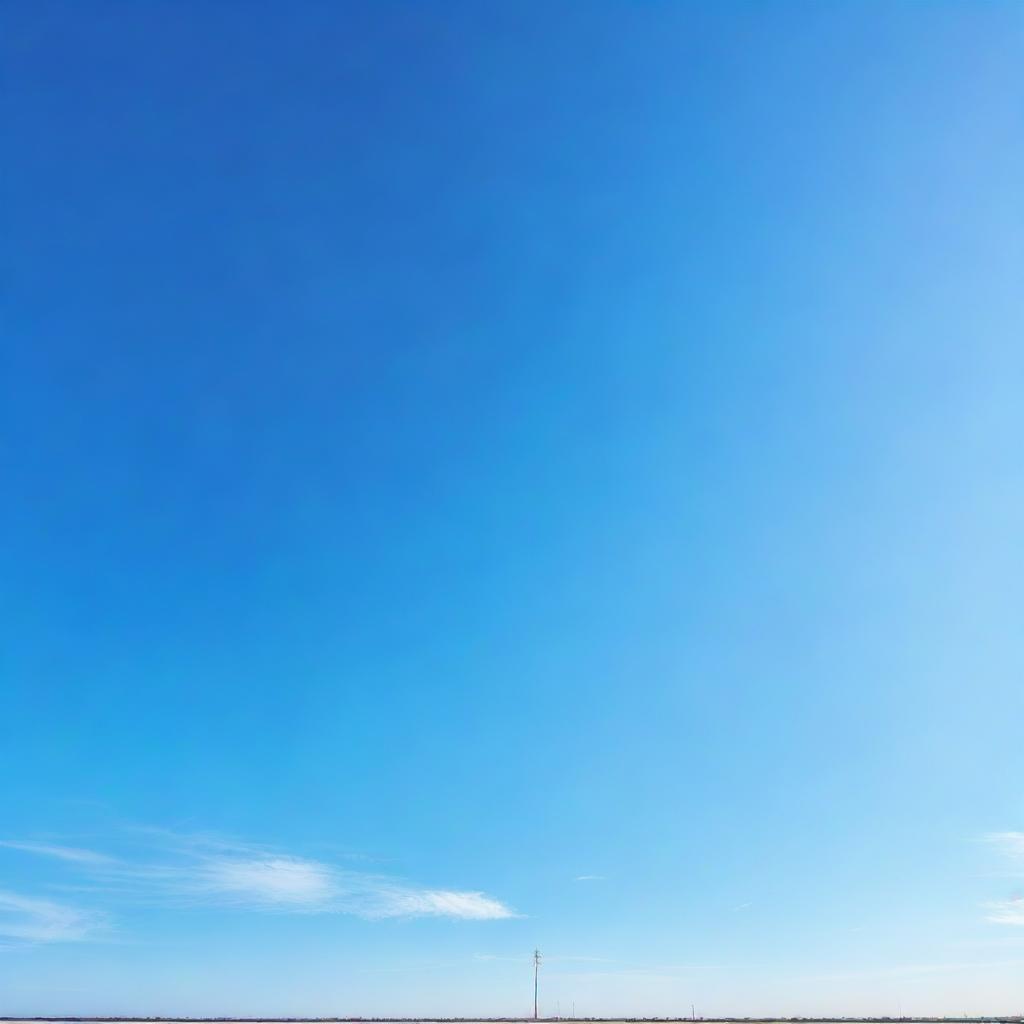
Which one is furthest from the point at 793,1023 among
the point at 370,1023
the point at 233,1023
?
the point at 233,1023

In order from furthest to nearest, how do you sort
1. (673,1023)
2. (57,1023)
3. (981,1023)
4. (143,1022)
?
(143,1022) < (673,1023) < (57,1023) < (981,1023)

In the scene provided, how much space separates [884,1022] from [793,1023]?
50.3 metres

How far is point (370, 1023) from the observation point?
179 metres

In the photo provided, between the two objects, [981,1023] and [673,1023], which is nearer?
[981,1023]

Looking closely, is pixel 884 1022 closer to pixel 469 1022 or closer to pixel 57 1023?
pixel 469 1022

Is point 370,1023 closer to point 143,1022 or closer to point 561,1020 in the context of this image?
point 561,1020

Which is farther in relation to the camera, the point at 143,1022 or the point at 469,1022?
the point at 143,1022

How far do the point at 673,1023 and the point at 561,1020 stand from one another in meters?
27.9

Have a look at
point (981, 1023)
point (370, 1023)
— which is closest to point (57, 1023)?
point (370, 1023)

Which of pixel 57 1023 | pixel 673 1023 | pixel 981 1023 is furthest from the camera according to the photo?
pixel 673 1023

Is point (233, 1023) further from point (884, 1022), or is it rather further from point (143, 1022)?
point (884, 1022)

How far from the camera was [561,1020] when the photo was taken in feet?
598

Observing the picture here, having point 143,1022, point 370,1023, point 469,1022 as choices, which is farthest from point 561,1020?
point 143,1022

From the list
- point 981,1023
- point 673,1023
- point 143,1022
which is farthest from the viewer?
point 143,1022
